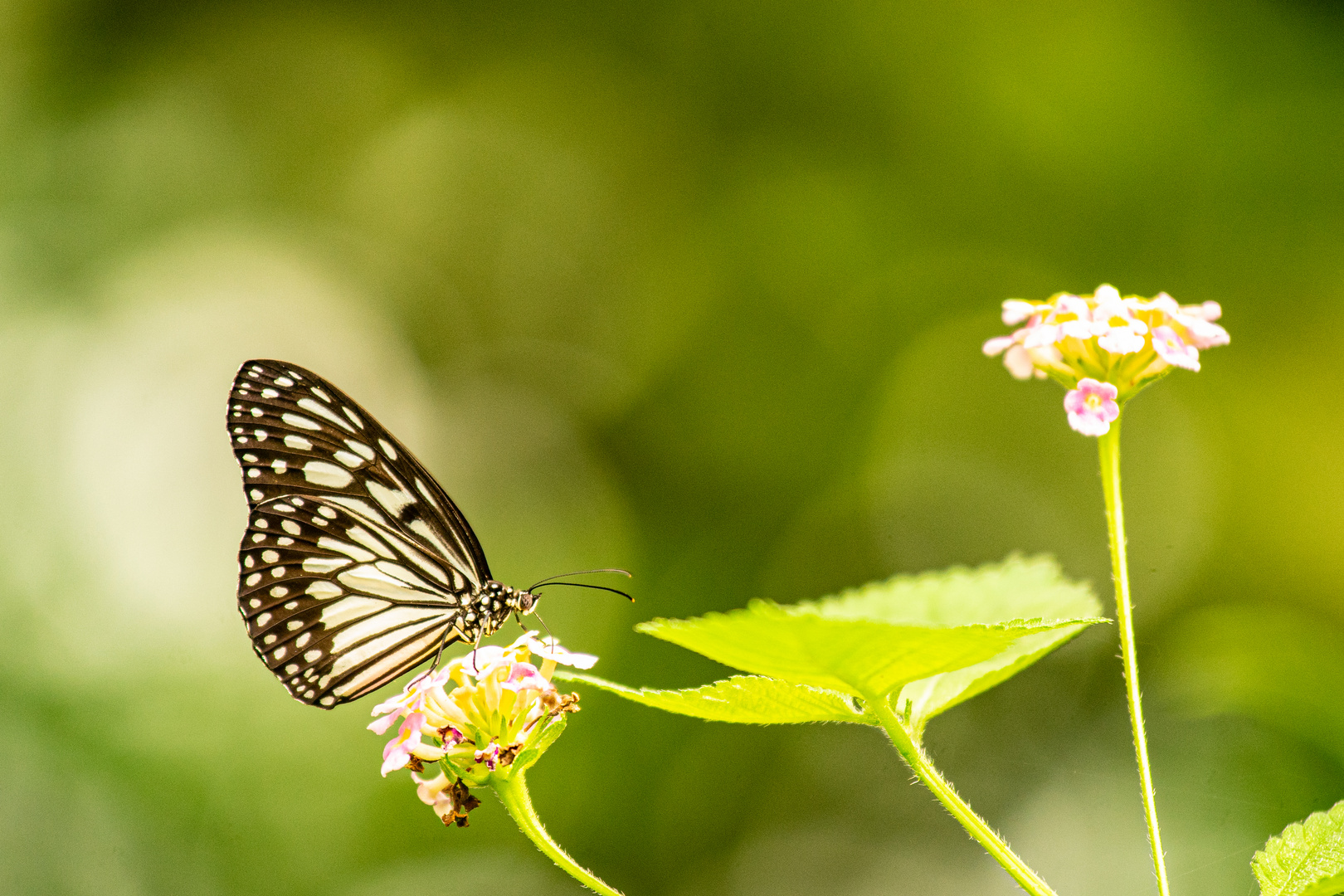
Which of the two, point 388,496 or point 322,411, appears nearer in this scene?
point 322,411

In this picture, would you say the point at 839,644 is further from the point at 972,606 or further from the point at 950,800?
the point at 972,606

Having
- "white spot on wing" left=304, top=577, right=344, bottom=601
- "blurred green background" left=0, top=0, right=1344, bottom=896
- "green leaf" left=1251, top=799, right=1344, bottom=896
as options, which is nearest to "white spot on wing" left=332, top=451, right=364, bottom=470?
"white spot on wing" left=304, top=577, right=344, bottom=601

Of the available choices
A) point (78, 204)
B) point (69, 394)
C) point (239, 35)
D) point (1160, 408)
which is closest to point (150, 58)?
point (239, 35)

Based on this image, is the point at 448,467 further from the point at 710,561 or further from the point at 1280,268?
the point at 1280,268

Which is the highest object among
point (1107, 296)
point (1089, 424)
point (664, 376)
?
point (664, 376)

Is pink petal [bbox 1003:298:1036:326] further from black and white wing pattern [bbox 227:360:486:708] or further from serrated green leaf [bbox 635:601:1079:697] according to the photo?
black and white wing pattern [bbox 227:360:486:708]

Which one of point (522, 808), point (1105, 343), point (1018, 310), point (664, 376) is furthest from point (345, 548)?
point (664, 376)
